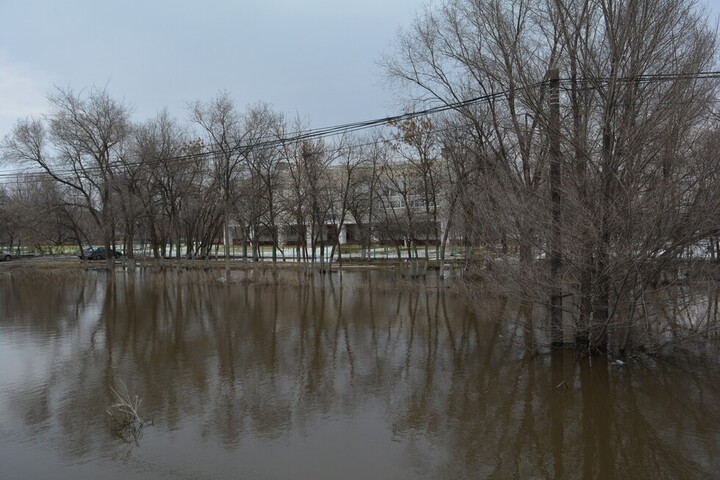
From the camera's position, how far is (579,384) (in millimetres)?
8750

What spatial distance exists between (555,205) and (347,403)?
202 inches

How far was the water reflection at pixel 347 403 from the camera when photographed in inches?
233

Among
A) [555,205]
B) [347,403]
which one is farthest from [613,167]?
[347,403]

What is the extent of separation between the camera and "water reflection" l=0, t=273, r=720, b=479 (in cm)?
591

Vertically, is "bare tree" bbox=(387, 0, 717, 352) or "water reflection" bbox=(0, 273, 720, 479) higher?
"bare tree" bbox=(387, 0, 717, 352)

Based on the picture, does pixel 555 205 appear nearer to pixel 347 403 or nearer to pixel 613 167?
pixel 613 167

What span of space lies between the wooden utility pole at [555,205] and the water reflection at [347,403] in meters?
1.05

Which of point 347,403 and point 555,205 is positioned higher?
point 555,205

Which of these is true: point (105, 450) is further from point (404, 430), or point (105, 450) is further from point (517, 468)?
point (517, 468)

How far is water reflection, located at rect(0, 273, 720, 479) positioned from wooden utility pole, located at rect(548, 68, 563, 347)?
1054 mm

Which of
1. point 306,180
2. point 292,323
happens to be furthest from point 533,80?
point 306,180

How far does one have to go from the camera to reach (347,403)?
801cm

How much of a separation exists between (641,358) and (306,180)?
2723 centimetres

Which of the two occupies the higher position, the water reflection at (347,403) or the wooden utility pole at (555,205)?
the wooden utility pole at (555,205)
